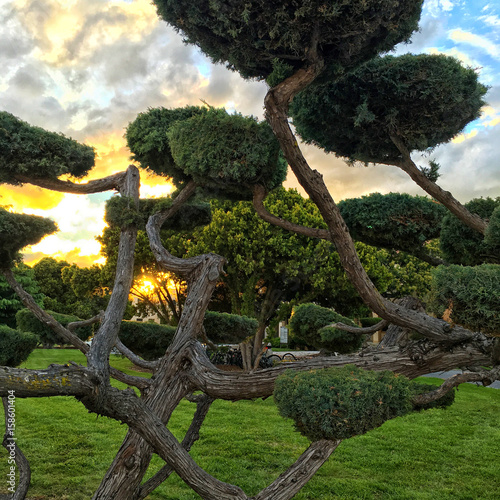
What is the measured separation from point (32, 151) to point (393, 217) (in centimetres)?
577

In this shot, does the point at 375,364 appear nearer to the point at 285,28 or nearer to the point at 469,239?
the point at 469,239

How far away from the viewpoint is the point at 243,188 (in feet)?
21.4

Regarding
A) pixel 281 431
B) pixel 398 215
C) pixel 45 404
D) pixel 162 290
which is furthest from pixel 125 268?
pixel 162 290

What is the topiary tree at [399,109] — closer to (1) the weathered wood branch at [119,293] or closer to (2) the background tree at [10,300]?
(1) the weathered wood branch at [119,293]

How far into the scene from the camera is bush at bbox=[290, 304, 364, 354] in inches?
299

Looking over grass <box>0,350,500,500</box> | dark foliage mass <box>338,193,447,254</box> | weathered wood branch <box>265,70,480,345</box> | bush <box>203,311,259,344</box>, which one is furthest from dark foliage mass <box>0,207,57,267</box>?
dark foliage mass <box>338,193,447,254</box>

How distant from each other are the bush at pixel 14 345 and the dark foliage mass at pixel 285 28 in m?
5.88

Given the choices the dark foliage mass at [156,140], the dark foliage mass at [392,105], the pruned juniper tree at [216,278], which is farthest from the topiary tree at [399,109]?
the dark foliage mass at [156,140]

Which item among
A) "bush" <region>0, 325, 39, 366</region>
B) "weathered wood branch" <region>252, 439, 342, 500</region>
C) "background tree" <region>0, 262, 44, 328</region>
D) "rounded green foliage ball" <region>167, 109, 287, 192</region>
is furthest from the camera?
"background tree" <region>0, 262, 44, 328</region>

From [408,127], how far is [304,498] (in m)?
6.17

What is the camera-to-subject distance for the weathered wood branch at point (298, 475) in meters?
5.06

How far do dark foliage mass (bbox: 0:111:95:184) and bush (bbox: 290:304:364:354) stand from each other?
4.48 metres

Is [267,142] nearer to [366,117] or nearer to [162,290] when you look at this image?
[366,117]

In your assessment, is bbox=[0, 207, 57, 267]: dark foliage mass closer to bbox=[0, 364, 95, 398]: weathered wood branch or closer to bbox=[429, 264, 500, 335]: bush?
bbox=[0, 364, 95, 398]: weathered wood branch
